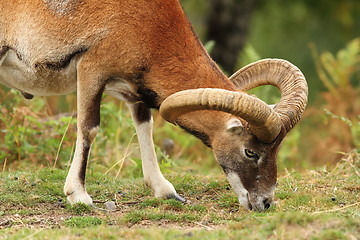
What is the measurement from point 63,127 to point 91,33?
3.71 metres

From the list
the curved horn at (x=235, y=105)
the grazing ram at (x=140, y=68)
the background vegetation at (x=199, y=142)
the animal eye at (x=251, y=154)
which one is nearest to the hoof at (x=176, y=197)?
the background vegetation at (x=199, y=142)

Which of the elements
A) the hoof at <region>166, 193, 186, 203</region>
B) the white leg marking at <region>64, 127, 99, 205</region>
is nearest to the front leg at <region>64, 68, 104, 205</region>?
the white leg marking at <region>64, 127, 99, 205</region>

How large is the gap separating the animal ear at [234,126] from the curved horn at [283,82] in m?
0.49

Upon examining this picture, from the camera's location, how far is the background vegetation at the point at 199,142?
1162cm

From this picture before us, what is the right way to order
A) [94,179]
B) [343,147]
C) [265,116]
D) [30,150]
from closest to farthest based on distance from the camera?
[265,116] < [94,179] < [30,150] < [343,147]

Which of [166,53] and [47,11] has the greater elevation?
[47,11]

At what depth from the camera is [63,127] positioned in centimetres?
1206

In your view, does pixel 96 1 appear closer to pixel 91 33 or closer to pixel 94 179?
pixel 91 33

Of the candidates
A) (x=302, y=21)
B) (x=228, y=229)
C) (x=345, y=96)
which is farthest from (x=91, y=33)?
(x=302, y=21)

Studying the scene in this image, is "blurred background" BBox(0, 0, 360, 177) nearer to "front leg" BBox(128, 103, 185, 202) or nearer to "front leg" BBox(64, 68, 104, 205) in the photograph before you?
"front leg" BBox(128, 103, 185, 202)

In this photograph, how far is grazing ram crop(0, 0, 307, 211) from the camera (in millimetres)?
8547

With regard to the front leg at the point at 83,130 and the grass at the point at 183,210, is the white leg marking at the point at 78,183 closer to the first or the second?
the front leg at the point at 83,130

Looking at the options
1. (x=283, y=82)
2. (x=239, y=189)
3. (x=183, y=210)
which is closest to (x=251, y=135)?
(x=239, y=189)

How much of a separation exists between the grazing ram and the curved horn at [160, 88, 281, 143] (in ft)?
0.39
